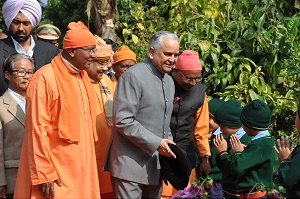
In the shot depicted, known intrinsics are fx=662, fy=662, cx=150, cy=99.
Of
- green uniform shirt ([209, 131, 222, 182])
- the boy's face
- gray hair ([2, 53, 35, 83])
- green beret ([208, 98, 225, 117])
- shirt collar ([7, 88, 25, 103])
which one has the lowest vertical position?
green uniform shirt ([209, 131, 222, 182])

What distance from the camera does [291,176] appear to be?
5047mm

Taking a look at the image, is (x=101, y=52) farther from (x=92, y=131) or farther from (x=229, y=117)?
(x=229, y=117)

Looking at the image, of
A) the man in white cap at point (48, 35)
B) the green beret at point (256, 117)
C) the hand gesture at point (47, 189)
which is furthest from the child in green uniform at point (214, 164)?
the man in white cap at point (48, 35)

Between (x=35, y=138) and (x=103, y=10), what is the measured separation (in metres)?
7.14

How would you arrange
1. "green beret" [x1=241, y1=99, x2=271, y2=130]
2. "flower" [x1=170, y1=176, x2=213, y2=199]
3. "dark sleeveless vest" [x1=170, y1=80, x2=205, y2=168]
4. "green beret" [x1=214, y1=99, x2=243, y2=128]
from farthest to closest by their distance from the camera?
"dark sleeveless vest" [x1=170, y1=80, x2=205, y2=168], "green beret" [x1=214, y1=99, x2=243, y2=128], "green beret" [x1=241, y1=99, x2=271, y2=130], "flower" [x1=170, y1=176, x2=213, y2=199]

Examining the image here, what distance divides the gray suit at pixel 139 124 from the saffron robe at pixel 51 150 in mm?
260

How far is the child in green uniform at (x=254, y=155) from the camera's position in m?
5.75

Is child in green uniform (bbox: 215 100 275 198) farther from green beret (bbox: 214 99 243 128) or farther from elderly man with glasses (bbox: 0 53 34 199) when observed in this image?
elderly man with glasses (bbox: 0 53 34 199)

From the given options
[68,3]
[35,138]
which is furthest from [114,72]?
[68,3]

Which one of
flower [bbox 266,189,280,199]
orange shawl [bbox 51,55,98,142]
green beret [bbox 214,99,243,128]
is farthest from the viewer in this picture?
green beret [bbox 214,99,243,128]

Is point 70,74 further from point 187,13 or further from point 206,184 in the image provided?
point 187,13

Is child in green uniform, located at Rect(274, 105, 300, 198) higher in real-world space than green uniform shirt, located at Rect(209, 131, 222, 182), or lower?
higher

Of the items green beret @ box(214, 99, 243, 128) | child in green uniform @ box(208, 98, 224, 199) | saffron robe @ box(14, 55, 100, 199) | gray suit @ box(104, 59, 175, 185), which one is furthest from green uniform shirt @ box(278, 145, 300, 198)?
child in green uniform @ box(208, 98, 224, 199)

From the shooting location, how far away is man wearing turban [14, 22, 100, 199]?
5484 millimetres
